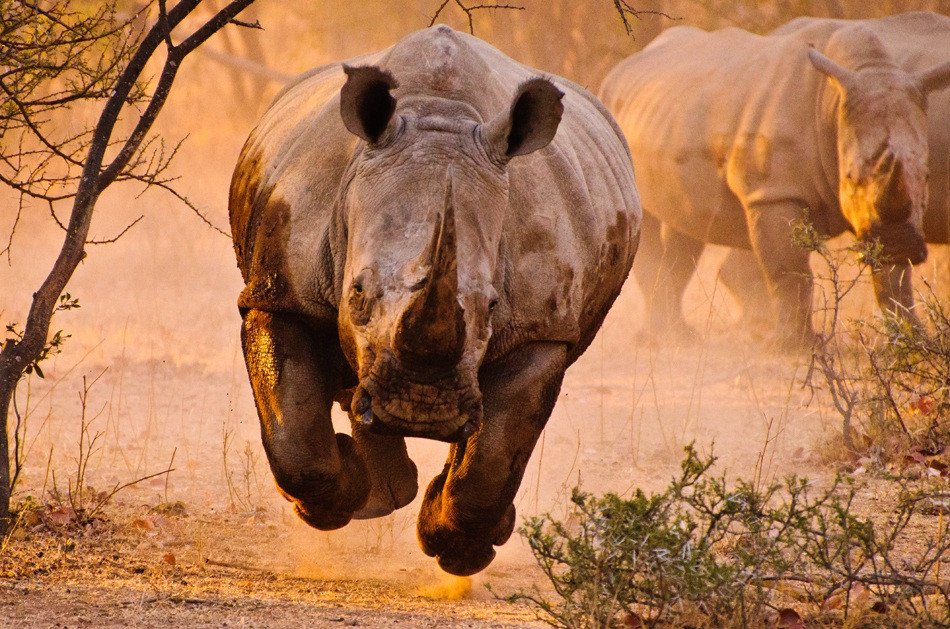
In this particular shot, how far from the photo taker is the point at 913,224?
883 cm

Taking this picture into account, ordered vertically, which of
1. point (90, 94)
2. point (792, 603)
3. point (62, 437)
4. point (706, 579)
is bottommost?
point (792, 603)

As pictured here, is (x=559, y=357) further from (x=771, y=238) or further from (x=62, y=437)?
(x=771, y=238)

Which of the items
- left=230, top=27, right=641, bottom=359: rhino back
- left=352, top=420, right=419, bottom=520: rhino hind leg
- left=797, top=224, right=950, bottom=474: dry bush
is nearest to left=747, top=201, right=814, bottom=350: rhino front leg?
left=797, top=224, right=950, bottom=474: dry bush

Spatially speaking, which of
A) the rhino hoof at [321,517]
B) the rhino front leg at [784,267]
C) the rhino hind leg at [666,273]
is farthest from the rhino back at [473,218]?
the rhino hind leg at [666,273]

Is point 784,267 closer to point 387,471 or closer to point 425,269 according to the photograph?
point 387,471

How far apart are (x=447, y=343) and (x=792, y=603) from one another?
59.1 inches

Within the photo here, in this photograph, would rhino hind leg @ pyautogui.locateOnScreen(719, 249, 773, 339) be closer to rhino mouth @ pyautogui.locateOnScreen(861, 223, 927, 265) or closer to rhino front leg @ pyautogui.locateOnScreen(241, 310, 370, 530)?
rhino mouth @ pyautogui.locateOnScreen(861, 223, 927, 265)

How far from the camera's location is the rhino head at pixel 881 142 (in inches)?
348

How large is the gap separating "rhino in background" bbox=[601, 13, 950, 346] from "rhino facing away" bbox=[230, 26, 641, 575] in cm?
421

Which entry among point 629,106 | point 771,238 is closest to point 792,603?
point 771,238

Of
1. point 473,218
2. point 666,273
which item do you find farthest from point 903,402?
point 666,273

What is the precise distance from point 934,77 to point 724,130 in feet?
5.36

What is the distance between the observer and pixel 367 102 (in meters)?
3.79

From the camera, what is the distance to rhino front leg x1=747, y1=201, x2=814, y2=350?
32.7ft
